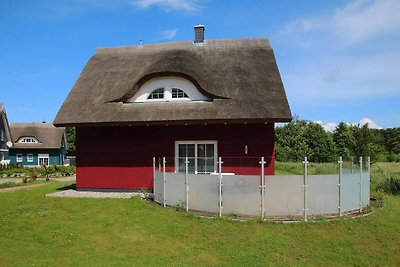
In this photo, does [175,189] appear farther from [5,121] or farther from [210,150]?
[5,121]

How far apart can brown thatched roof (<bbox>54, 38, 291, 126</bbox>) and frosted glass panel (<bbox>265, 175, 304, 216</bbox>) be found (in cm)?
350

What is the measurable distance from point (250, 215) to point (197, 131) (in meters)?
5.38

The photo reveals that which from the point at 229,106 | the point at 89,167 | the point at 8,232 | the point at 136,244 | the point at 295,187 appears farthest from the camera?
the point at 89,167

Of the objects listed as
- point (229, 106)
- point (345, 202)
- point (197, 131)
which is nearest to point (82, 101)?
point (197, 131)

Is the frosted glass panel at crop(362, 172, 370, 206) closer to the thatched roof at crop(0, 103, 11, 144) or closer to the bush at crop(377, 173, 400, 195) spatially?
the bush at crop(377, 173, 400, 195)

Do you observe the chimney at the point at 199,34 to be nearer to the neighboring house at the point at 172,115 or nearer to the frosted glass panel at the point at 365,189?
the neighboring house at the point at 172,115

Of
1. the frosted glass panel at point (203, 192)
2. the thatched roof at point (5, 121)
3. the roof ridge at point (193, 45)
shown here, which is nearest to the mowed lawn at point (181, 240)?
the frosted glass panel at point (203, 192)

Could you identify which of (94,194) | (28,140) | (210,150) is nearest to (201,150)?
(210,150)

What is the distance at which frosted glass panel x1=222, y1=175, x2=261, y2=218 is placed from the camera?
1093 centimetres

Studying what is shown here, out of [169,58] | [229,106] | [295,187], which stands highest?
[169,58]

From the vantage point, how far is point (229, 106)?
14.6m

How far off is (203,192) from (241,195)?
4.10 feet

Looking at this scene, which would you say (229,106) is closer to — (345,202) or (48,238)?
(345,202)

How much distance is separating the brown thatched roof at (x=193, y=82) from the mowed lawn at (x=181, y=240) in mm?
4538
